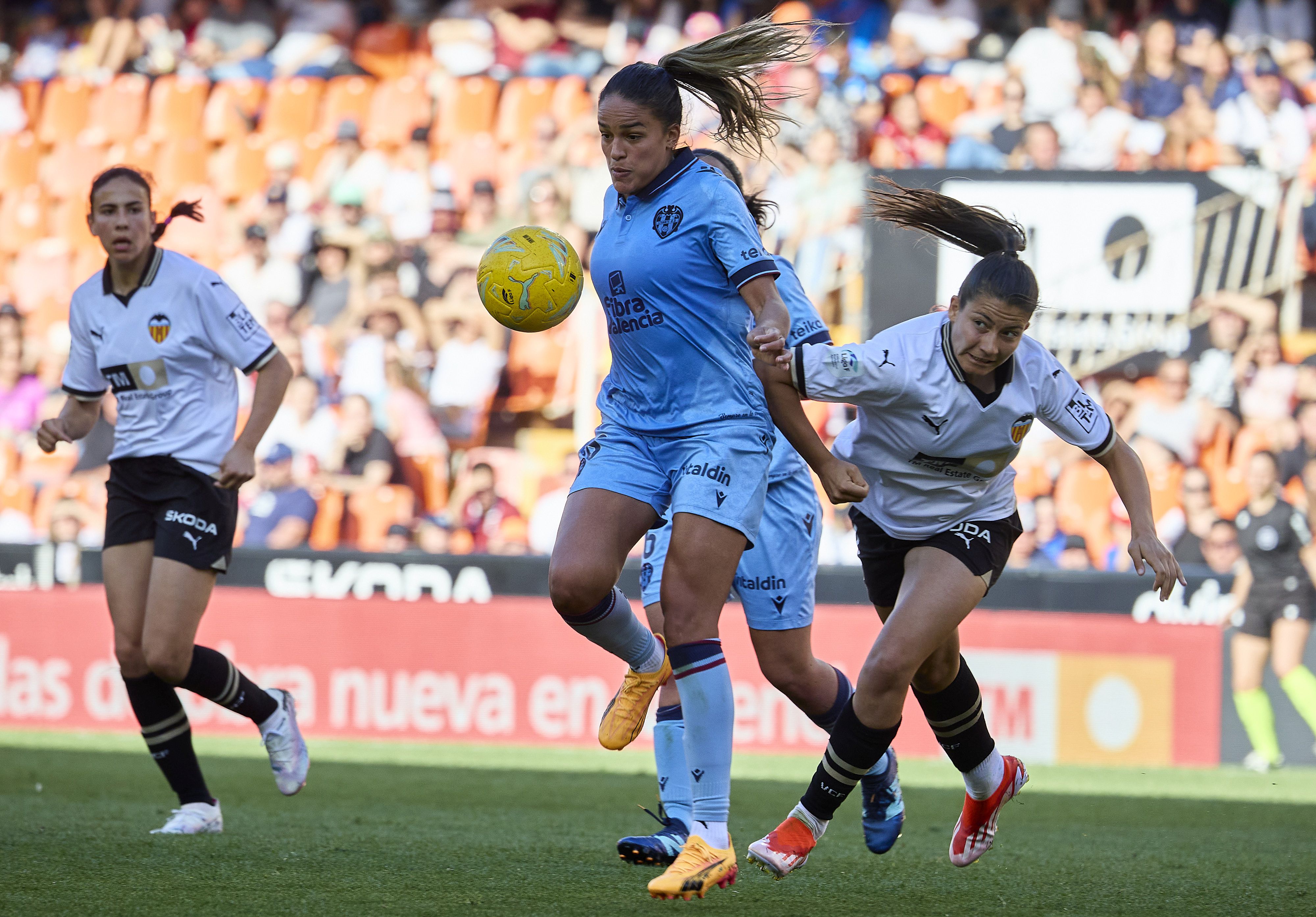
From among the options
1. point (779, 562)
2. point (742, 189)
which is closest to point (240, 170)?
point (742, 189)

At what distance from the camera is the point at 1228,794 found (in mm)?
8695

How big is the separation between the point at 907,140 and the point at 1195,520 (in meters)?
4.69

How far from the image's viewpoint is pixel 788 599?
5.49 metres

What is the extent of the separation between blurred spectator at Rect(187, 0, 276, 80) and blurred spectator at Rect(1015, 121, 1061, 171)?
26.9 ft

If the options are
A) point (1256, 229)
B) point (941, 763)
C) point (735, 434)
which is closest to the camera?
point (735, 434)

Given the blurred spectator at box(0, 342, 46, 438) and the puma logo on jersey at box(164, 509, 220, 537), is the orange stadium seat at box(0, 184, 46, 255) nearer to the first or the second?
the blurred spectator at box(0, 342, 46, 438)

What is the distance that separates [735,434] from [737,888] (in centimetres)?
146

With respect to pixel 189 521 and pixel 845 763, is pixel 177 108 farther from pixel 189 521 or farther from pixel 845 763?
pixel 845 763

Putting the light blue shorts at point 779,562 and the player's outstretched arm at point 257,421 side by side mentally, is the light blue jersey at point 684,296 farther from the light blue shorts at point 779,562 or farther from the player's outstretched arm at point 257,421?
the player's outstretched arm at point 257,421

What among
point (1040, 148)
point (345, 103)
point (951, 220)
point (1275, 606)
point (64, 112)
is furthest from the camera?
point (64, 112)

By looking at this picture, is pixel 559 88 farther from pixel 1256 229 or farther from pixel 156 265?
pixel 156 265

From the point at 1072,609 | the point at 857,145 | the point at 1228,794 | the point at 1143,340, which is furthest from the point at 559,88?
the point at 1228,794

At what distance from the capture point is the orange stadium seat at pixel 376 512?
12.6 m

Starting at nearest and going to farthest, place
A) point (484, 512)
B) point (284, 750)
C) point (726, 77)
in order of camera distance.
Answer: point (726, 77) → point (284, 750) → point (484, 512)
